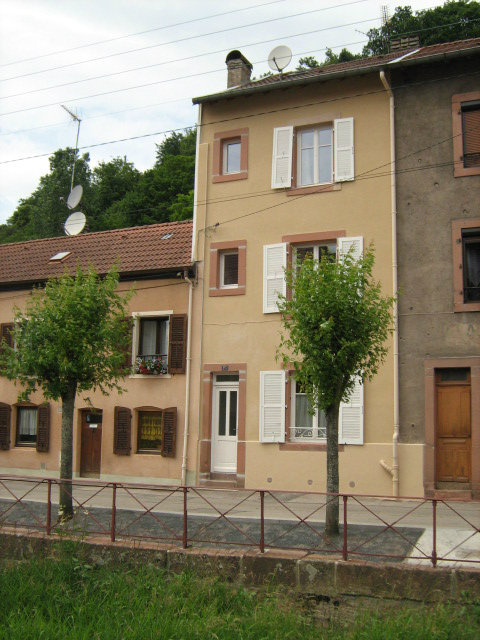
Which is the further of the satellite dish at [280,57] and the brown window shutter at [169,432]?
the satellite dish at [280,57]

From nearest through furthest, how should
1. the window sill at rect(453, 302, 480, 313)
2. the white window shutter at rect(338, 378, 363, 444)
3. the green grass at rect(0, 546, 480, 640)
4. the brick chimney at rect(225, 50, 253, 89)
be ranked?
the green grass at rect(0, 546, 480, 640) → the window sill at rect(453, 302, 480, 313) → the white window shutter at rect(338, 378, 363, 444) → the brick chimney at rect(225, 50, 253, 89)

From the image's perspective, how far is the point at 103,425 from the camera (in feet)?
58.1

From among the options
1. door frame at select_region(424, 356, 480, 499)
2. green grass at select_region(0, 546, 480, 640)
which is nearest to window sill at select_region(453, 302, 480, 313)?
door frame at select_region(424, 356, 480, 499)

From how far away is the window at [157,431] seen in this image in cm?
1670

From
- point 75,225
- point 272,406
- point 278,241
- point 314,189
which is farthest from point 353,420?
point 75,225

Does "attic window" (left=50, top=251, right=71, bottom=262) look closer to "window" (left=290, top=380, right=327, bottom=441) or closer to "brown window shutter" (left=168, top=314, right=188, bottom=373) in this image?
"brown window shutter" (left=168, top=314, right=188, bottom=373)

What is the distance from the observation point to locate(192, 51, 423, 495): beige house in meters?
14.9

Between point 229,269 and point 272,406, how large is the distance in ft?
11.6

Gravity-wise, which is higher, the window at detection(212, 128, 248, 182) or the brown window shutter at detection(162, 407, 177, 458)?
the window at detection(212, 128, 248, 182)

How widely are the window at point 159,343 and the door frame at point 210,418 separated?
2.52ft

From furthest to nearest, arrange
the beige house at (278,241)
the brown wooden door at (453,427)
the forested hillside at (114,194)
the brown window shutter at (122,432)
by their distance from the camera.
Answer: the forested hillside at (114,194) < the brown window shutter at (122,432) < the beige house at (278,241) < the brown wooden door at (453,427)

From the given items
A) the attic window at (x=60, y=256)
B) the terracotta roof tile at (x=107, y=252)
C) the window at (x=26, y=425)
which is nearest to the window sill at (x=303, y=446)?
the terracotta roof tile at (x=107, y=252)

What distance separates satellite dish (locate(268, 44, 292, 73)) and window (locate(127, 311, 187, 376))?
6.78 m

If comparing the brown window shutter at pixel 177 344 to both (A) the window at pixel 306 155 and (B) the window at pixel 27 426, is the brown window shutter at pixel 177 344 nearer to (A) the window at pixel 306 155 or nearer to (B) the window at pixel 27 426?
(A) the window at pixel 306 155
